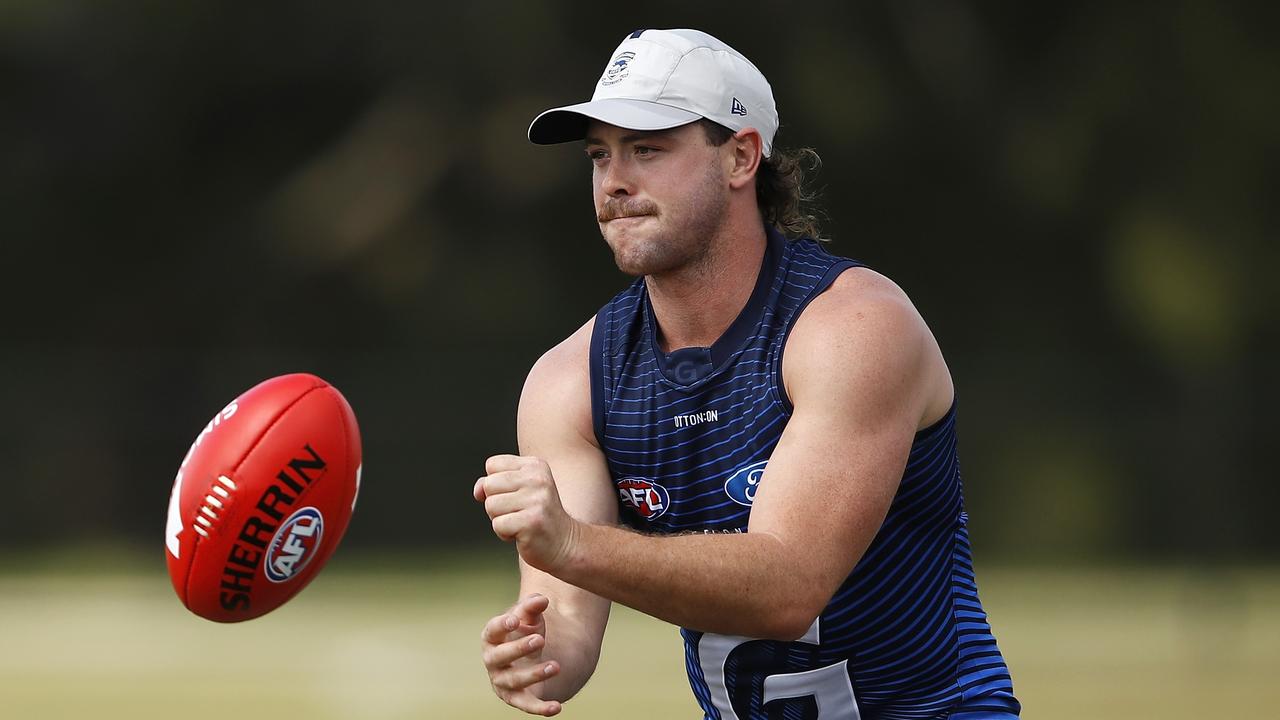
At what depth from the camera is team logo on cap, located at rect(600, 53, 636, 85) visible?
388cm

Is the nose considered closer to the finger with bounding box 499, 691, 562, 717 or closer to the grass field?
the finger with bounding box 499, 691, 562, 717

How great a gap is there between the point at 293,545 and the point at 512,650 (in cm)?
95

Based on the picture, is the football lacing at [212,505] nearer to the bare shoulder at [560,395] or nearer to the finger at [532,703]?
the bare shoulder at [560,395]

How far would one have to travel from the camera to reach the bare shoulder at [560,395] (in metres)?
3.95

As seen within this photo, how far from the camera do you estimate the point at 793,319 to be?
3.68 m

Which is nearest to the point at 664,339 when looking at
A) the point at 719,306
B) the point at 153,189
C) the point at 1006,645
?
Answer: the point at 719,306

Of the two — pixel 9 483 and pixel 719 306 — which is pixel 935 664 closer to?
pixel 719 306

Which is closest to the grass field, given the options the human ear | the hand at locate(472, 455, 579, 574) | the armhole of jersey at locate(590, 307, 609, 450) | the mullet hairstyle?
the mullet hairstyle

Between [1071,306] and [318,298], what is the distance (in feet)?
21.7

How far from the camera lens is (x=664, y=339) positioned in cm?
394

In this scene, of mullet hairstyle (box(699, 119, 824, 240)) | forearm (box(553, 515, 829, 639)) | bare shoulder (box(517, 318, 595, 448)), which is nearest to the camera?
forearm (box(553, 515, 829, 639))

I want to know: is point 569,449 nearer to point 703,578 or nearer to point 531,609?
point 531,609

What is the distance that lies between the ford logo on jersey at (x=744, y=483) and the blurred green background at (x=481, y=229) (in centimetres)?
876

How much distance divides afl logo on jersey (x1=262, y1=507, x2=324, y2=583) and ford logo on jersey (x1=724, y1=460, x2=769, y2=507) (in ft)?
3.49
